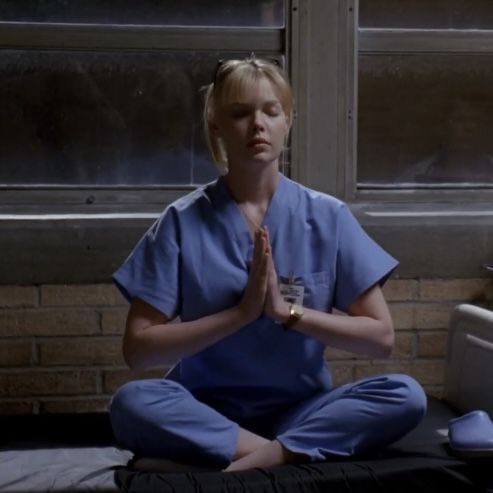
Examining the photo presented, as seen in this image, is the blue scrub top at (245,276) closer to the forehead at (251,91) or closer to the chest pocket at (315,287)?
the chest pocket at (315,287)

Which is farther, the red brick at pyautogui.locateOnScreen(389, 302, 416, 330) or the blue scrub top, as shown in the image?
the red brick at pyautogui.locateOnScreen(389, 302, 416, 330)

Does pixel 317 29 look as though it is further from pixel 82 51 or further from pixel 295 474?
pixel 295 474

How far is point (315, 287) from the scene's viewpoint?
2314mm

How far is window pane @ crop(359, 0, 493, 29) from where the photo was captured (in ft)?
10.2

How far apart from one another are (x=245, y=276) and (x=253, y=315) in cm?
12

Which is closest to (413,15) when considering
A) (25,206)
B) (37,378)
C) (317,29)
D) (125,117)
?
(317,29)

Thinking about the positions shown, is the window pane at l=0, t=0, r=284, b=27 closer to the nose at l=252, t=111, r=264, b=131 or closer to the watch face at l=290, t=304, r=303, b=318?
the nose at l=252, t=111, r=264, b=131

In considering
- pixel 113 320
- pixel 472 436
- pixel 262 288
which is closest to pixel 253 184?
pixel 262 288

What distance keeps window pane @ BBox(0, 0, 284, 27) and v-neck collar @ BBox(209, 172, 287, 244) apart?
2.95 ft

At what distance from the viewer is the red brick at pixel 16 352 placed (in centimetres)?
295

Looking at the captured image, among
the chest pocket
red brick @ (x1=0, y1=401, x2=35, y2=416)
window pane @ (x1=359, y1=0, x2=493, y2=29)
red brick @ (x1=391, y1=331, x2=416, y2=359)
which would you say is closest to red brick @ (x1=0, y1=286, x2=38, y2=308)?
red brick @ (x1=0, y1=401, x2=35, y2=416)

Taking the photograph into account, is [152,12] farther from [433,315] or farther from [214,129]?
[433,315]

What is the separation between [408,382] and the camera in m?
2.19

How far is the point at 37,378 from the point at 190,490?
3.53ft
